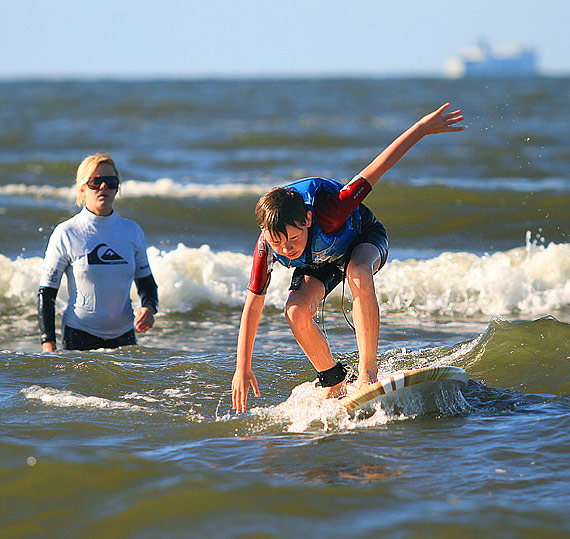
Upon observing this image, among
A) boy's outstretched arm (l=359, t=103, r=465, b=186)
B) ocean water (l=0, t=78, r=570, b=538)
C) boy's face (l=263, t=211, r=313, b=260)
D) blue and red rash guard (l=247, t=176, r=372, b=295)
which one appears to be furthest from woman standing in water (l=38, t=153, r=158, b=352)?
boy's outstretched arm (l=359, t=103, r=465, b=186)

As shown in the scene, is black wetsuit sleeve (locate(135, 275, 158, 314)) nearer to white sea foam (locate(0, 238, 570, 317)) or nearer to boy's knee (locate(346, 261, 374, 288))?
boy's knee (locate(346, 261, 374, 288))

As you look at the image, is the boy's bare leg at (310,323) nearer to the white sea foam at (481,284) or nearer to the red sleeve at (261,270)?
the red sleeve at (261,270)

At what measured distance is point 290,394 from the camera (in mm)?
5367

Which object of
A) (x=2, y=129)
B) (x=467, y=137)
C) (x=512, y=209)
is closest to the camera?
(x=512, y=209)

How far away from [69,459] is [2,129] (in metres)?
23.1

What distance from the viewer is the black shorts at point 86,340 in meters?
5.58

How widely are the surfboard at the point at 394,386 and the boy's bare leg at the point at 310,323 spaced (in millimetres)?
344

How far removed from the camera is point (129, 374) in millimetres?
5691

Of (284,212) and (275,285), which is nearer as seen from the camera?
(284,212)

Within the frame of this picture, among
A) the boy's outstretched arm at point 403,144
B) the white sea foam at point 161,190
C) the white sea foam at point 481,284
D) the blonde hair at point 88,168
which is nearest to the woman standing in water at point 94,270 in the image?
the blonde hair at point 88,168

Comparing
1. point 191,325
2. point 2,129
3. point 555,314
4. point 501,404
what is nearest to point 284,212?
point 501,404

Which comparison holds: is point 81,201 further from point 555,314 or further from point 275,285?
point 555,314

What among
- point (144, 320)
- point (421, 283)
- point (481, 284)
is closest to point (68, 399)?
point (144, 320)

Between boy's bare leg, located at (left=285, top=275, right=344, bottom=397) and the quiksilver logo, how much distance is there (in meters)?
1.45
